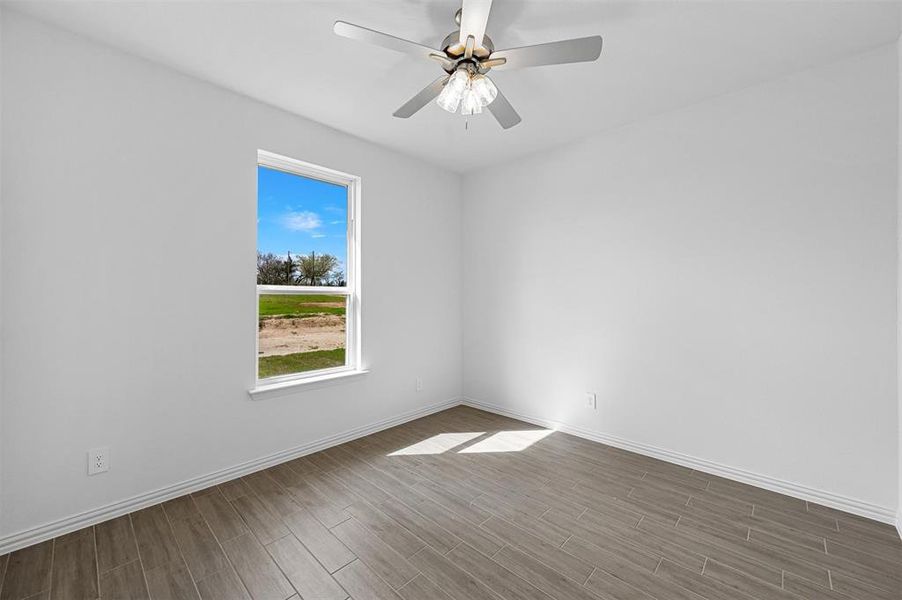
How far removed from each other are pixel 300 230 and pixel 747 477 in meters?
3.59

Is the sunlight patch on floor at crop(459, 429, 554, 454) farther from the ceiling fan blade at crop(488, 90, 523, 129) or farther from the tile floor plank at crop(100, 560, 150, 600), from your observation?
the ceiling fan blade at crop(488, 90, 523, 129)

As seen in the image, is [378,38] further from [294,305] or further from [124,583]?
[124,583]


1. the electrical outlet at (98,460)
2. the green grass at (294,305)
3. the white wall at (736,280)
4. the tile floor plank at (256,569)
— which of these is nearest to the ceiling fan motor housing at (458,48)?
the white wall at (736,280)

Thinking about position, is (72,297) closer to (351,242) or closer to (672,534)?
(351,242)

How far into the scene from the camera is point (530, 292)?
12.1ft

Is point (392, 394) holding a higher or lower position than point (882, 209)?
lower

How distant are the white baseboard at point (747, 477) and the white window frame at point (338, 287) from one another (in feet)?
6.01

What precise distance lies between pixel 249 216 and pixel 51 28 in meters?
1.23

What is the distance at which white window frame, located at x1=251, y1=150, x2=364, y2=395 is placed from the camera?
2836mm

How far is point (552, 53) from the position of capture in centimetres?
167

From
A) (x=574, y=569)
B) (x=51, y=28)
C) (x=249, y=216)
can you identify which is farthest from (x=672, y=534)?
(x=51, y=28)

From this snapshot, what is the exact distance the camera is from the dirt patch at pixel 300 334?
9.43 ft

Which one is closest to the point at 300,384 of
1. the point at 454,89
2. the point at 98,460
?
the point at 98,460

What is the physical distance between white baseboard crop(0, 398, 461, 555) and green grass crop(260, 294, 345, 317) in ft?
3.32
